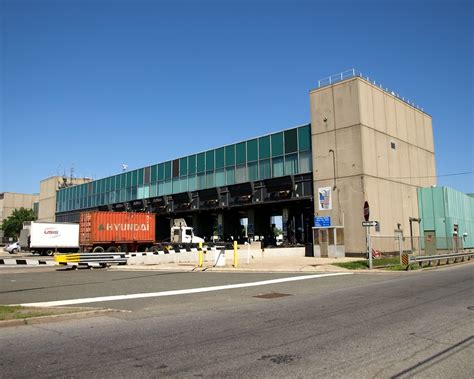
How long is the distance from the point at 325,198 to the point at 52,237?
92.9 feet

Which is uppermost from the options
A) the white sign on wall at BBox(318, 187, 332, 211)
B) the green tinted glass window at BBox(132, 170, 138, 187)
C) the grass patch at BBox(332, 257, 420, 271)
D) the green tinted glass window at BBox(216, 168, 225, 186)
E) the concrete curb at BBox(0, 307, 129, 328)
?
the green tinted glass window at BBox(132, 170, 138, 187)

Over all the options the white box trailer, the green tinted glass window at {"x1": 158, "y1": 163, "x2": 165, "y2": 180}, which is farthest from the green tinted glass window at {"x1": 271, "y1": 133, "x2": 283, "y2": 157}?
the white box trailer

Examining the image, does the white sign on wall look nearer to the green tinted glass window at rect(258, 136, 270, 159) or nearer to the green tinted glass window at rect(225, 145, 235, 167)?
the green tinted glass window at rect(258, 136, 270, 159)

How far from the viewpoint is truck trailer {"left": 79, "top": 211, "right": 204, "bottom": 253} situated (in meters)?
38.0

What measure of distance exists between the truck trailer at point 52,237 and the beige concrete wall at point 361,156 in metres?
26.1

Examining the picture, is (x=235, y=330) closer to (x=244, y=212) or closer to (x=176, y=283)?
(x=176, y=283)

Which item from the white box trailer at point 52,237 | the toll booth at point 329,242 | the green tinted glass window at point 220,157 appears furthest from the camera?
the green tinted glass window at point 220,157

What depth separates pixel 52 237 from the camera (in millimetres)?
44469

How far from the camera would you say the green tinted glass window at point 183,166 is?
5728 cm

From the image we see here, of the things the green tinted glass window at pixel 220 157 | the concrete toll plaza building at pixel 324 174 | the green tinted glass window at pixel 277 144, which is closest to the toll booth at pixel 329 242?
the concrete toll plaza building at pixel 324 174

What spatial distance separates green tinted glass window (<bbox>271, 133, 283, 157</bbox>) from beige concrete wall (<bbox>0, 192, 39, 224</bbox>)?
330 feet

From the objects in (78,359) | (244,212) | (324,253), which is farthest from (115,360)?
(244,212)

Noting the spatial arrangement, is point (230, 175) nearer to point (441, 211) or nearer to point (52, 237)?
point (52, 237)

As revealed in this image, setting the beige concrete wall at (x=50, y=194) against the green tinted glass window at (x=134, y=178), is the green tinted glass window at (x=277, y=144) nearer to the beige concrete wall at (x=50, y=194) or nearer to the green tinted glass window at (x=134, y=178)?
the green tinted glass window at (x=134, y=178)
